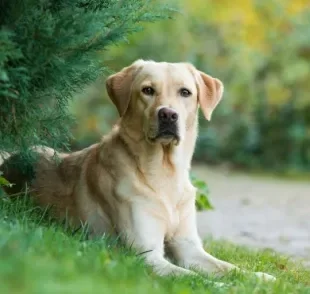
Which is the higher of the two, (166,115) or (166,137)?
(166,115)

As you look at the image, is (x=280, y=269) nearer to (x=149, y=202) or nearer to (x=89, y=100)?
(x=149, y=202)

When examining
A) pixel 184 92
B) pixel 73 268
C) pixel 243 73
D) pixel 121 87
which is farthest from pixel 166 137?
pixel 243 73

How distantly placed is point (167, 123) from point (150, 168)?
0.45 m

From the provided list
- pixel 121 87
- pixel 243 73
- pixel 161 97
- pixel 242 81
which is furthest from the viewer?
pixel 242 81

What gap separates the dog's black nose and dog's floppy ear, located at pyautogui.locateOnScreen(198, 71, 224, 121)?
0.50 m

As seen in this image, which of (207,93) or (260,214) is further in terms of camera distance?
(260,214)

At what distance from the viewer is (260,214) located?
1038 cm

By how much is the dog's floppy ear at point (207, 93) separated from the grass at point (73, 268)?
1.27 m

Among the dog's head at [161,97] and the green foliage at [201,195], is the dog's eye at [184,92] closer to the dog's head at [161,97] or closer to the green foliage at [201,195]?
the dog's head at [161,97]

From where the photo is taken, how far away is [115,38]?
5316 millimetres

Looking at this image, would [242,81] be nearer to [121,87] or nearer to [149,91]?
[121,87]

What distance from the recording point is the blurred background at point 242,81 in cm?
1678

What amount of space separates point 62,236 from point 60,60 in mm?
1146

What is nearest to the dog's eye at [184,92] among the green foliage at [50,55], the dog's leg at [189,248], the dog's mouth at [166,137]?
the dog's mouth at [166,137]
